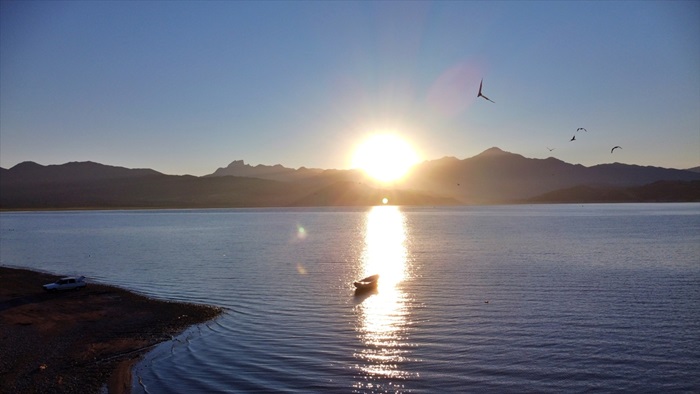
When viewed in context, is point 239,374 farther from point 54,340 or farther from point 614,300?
point 614,300

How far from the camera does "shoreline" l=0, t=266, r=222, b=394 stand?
20.6 meters

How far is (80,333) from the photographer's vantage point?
2808 cm

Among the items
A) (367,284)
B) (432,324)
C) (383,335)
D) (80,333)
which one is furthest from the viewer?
(367,284)

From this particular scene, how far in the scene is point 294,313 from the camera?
3328 centimetres

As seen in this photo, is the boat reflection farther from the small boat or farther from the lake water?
the small boat

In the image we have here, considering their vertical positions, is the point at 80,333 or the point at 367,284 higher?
the point at 367,284

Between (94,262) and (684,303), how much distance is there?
2352 inches

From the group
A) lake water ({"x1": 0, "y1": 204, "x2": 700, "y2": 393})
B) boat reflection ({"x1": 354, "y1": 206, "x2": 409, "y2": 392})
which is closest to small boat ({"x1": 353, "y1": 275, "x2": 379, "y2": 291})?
boat reflection ({"x1": 354, "y1": 206, "x2": 409, "y2": 392})

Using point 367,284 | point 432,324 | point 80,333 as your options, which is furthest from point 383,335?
point 80,333

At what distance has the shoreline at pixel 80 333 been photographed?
20.6 meters

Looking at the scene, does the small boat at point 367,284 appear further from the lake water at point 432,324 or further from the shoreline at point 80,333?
the shoreline at point 80,333

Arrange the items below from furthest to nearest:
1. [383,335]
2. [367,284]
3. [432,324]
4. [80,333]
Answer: [367,284] < [432,324] < [80,333] < [383,335]

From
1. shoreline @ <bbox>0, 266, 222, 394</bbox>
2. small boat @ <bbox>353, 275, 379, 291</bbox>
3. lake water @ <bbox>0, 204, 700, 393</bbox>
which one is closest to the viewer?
shoreline @ <bbox>0, 266, 222, 394</bbox>

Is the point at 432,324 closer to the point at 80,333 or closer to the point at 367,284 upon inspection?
the point at 367,284
